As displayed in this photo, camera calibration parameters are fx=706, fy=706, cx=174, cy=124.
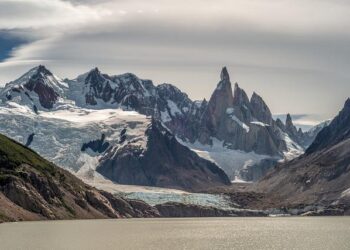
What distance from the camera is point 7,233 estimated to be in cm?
18638

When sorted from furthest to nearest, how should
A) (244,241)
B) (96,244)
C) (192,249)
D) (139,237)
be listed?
(139,237)
(244,241)
(96,244)
(192,249)

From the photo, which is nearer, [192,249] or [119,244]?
[192,249]

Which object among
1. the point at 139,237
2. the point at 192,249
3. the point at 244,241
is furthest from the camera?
the point at 139,237

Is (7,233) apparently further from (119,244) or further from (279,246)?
(279,246)

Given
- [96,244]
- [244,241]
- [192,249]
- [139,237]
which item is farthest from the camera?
[139,237]

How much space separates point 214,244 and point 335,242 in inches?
1058

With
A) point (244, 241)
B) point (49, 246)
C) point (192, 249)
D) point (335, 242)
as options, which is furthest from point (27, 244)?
point (335, 242)

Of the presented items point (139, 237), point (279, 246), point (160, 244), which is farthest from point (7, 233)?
point (279, 246)

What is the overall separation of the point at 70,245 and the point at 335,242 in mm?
58174

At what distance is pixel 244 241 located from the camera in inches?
6575

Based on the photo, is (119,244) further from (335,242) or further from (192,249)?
(335,242)

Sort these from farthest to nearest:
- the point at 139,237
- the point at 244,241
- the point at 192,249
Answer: the point at 139,237 < the point at 244,241 < the point at 192,249

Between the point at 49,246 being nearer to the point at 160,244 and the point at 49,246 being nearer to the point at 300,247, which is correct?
the point at 160,244

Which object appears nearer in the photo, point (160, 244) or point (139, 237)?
point (160, 244)
